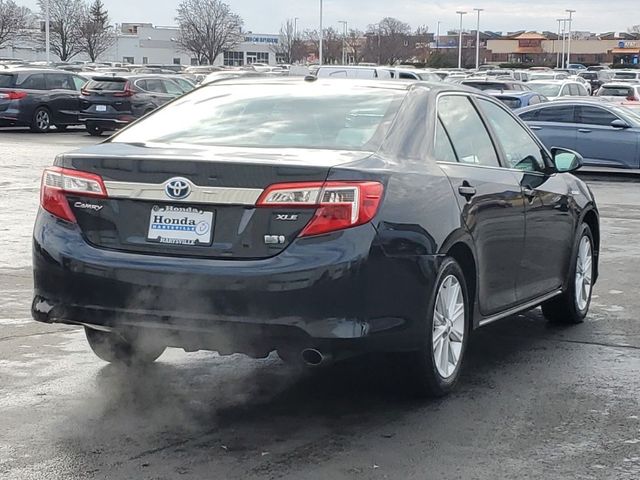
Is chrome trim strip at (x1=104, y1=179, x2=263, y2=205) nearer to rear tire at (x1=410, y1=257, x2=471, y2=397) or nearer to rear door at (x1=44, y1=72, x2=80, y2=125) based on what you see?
rear tire at (x1=410, y1=257, x2=471, y2=397)

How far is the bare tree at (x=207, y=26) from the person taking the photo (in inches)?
3354

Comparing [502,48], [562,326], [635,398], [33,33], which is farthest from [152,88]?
[502,48]

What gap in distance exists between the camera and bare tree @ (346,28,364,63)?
9485 cm

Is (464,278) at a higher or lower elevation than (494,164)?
lower

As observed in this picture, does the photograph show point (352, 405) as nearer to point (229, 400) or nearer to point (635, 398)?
point (229, 400)

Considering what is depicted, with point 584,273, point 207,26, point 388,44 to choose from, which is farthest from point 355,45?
point 584,273

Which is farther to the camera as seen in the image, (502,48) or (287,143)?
(502,48)

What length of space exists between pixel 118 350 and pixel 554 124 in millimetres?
16146

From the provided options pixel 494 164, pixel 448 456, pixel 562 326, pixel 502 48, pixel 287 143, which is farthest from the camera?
pixel 502 48

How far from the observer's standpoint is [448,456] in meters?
4.78

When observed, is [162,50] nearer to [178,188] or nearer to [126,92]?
[126,92]

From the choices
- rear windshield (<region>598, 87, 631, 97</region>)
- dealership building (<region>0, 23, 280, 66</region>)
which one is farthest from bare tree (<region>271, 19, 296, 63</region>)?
rear windshield (<region>598, 87, 631, 97</region>)

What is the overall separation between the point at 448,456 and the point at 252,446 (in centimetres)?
84

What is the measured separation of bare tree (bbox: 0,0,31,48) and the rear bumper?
81.5 meters
